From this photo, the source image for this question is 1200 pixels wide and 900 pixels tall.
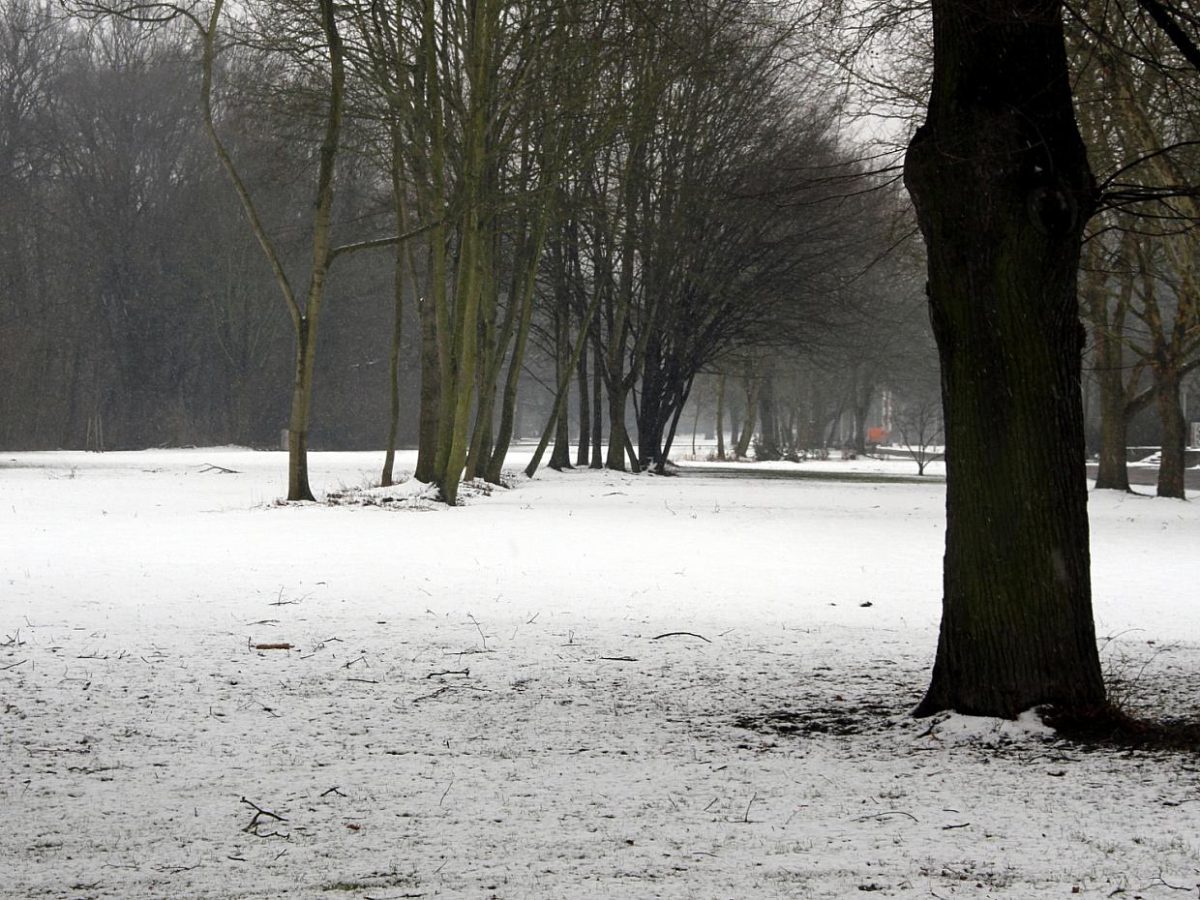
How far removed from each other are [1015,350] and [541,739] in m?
2.83

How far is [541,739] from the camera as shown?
5.92m

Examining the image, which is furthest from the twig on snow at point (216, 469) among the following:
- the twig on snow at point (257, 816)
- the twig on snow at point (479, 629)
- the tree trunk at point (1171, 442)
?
the twig on snow at point (257, 816)

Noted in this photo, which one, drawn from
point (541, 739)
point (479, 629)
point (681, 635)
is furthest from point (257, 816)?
point (681, 635)

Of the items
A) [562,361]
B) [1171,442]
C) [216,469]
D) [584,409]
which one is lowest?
[216,469]

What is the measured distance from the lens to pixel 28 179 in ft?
147

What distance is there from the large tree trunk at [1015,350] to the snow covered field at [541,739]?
1.37 ft

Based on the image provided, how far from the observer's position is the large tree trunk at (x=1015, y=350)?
235 inches

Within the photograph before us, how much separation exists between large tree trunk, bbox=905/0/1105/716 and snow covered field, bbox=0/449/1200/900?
42cm

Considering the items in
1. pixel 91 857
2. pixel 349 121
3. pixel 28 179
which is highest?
pixel 28 179

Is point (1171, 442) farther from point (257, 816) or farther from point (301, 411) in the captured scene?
point (257, 816)

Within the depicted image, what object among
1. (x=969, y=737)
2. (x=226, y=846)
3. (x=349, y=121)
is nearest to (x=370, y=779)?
(x=226, y=846)

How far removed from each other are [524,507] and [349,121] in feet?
25.4

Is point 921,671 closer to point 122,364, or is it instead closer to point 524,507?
point 524,507

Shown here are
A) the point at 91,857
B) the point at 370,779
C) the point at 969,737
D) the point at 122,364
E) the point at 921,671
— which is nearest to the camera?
the point at 91,857
